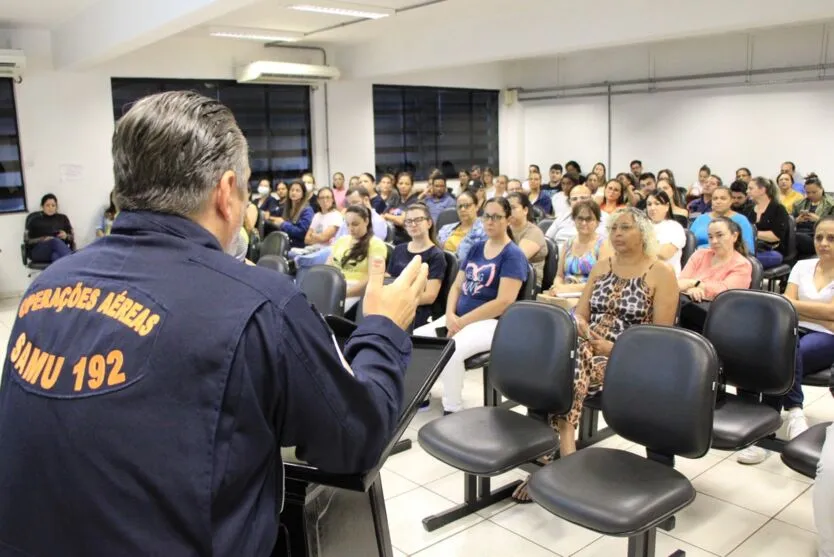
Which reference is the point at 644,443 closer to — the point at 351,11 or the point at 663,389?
the point at 663,389

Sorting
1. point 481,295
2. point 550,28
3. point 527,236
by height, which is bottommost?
point 481,295

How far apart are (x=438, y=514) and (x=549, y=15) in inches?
236

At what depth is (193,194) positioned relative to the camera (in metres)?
0.95

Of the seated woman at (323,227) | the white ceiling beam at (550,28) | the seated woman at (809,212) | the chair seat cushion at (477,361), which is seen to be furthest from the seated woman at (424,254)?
the seated woman at (809,212)

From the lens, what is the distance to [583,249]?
4344 mm

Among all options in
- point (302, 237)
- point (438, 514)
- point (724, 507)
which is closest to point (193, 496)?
point (438, 514)

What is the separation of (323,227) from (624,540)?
442cm

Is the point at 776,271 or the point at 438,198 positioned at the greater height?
the point at 438,198

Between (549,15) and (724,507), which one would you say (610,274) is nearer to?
(724,507)

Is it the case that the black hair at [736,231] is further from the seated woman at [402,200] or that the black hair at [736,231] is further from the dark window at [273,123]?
the dark window at [273,123]

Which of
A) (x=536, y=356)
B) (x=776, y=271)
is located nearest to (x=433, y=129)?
(x=776, y=271)

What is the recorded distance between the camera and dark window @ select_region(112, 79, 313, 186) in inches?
362

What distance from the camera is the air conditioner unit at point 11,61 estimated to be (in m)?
6.89

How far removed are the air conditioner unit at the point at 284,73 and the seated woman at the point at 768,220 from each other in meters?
5.41
